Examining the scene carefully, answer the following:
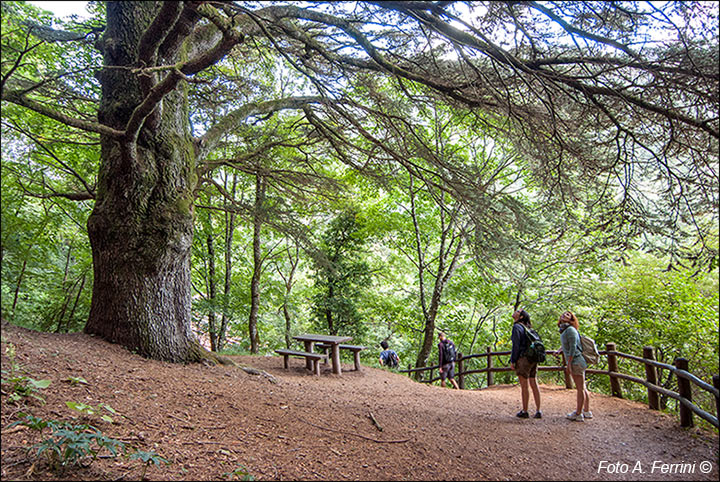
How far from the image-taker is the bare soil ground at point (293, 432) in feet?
9.02

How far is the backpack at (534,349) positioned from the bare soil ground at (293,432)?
932 mm

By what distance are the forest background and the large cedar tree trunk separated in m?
0.54

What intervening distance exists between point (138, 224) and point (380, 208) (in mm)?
10051

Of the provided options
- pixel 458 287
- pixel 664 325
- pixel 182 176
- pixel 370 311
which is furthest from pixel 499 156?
pixel 182 176

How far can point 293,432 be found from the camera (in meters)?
3.67

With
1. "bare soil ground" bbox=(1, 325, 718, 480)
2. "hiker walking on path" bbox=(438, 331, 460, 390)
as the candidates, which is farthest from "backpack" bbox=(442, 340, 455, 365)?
"bare soil ground" bbox=(1, 325, 718, 480)

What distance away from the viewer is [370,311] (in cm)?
1570

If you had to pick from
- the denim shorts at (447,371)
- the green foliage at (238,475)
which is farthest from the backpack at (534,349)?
the denim shorts at (447,371)

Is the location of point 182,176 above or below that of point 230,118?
below

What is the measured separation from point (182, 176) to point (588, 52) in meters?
5.78

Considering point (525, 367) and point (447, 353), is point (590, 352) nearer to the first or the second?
point (525, 367)

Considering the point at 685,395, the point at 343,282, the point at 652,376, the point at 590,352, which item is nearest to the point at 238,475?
the point at 590,352

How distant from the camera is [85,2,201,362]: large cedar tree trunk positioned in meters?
5.10

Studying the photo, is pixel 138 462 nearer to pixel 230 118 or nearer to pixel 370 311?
pixel 230 118
